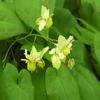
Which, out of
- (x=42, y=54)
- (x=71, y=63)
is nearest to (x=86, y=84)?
(x=71, y=63)

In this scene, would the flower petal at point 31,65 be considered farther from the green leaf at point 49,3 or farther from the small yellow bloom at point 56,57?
the green leaf at point 49,3

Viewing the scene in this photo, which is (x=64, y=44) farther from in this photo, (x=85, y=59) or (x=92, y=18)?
(x=92, y=18)

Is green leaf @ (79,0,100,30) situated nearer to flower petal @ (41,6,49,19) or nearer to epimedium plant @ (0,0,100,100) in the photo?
epimedium plant @ (0,0,100,100)

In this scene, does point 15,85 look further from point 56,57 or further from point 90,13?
point 90,13

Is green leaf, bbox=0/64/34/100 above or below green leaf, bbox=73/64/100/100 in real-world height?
above

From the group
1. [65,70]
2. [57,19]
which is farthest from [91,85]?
[57,19]

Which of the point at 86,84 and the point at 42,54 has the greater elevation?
the point at 42,54

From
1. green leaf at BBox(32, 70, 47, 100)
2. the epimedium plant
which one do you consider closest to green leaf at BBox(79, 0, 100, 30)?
the epimedium plant
